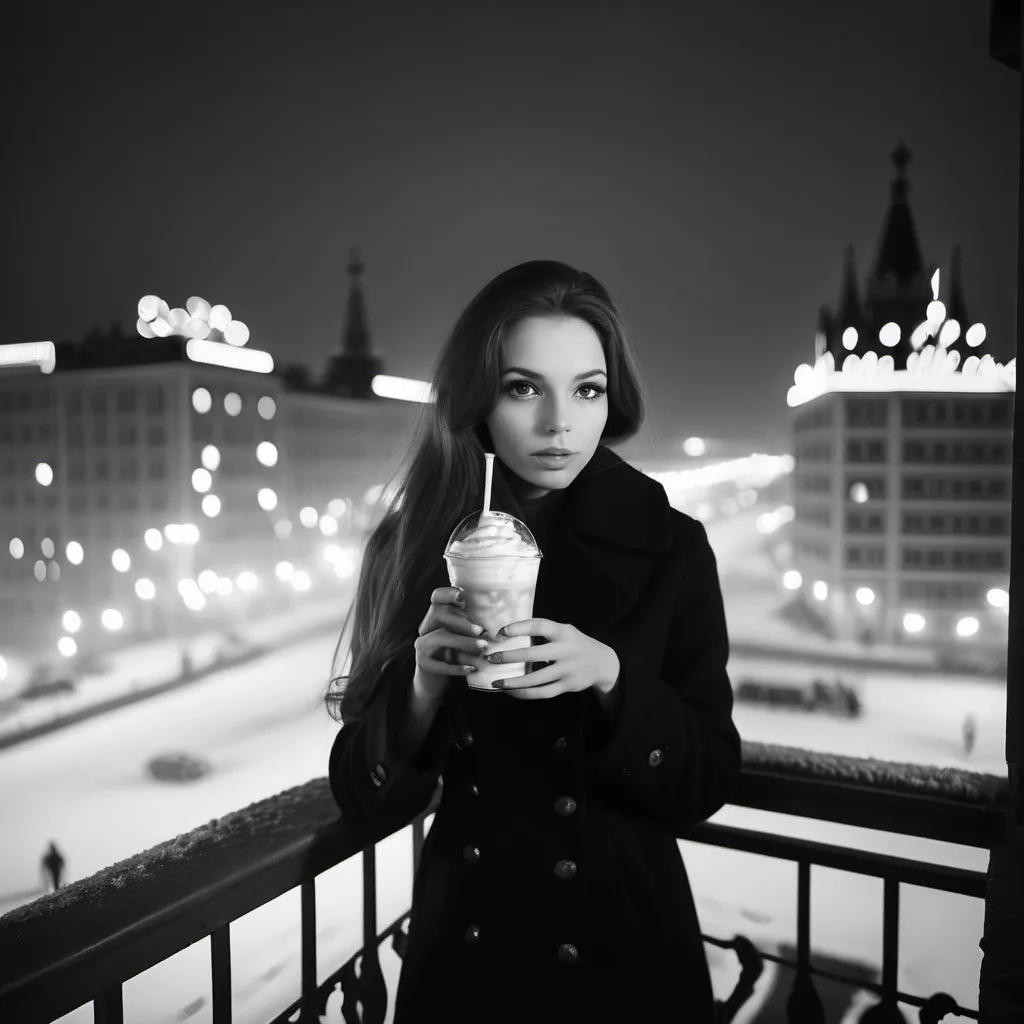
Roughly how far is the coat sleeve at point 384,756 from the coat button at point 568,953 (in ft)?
1.17

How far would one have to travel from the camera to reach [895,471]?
69.3ft

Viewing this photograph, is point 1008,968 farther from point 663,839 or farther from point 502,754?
point 502,754

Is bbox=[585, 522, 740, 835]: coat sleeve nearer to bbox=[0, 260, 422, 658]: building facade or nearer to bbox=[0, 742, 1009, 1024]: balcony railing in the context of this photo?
bbox=[0, 742, 1009, 1024]: balcony railing

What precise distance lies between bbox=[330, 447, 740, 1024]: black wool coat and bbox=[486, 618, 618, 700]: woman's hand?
9 cm

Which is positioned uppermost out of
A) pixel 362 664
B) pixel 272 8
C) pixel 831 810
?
pixel 272 8

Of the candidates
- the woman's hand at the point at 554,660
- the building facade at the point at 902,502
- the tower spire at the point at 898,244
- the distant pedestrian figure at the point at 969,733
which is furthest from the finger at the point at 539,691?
the distant pedestrian figure at the point at 969,733

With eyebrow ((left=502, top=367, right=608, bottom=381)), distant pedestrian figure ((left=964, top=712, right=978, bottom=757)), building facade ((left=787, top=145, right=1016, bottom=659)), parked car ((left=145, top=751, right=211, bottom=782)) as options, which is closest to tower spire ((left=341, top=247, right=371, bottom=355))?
building facade ((left=787, top=145, right=1016, bottom=659))

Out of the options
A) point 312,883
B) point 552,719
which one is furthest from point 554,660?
point 312,883

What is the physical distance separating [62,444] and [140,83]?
13492 millimetres

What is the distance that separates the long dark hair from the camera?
1.38 m

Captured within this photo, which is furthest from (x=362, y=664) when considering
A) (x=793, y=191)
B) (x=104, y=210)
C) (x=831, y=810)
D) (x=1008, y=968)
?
(x=104, y=210)

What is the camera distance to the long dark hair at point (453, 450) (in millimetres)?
1375

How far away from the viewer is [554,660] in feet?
3.51

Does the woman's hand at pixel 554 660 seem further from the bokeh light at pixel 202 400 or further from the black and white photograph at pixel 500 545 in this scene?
the bokeh light at pixel 202 400
